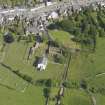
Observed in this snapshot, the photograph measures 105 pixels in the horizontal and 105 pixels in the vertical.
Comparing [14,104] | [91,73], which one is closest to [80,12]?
[91,73]

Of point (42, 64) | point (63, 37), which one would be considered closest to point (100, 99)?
point (42, 64)

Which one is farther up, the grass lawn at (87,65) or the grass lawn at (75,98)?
the grass lawn at (87,65)

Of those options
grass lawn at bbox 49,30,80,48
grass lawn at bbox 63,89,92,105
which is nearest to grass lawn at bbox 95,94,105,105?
grass lawn at bbox 63,89,92,105

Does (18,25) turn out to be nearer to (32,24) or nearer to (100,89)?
(32,24)

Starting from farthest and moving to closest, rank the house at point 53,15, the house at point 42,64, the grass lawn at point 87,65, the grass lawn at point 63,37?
the house at point 53,15, the grass lawn at point 63,37, the grass lawn at point 87,65, the house at point 42,64

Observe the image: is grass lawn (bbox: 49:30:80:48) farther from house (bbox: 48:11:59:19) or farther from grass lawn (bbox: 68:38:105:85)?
house (bbox: 48:11:59:19)

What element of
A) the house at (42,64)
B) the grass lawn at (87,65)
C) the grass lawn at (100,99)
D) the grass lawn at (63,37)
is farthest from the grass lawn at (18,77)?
the grass lawn at (100,99)

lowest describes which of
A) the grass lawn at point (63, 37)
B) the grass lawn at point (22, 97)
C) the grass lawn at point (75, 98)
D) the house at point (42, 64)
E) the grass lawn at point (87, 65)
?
the grass lawn at point (75, 98)

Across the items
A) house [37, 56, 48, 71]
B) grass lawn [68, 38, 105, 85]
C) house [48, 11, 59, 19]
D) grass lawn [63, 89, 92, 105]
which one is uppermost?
house [48, 11, 59, 19]

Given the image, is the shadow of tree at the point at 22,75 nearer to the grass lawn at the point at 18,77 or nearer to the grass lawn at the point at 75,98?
the grass lawn at the point at 18,77
